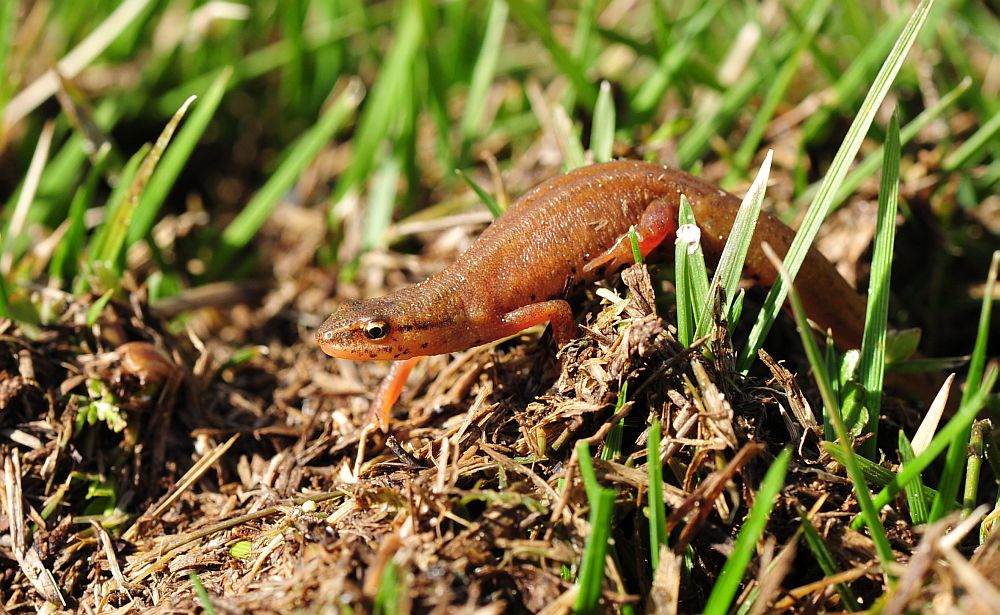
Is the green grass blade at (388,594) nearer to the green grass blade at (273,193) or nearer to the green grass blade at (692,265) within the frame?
the green grass blade at (692,265)

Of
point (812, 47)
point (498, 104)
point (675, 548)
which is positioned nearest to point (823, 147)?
point (812, 47)

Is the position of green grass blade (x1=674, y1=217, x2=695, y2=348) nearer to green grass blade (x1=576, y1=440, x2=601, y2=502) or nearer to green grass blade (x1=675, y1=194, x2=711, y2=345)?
green grass blade (x1=675, y1=194, x2=711, y2=345)

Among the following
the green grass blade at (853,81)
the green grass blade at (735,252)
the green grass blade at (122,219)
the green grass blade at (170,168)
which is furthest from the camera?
the green grass blade at (853,81)

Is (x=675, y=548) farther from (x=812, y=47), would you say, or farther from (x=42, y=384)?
(x=812, y=47)

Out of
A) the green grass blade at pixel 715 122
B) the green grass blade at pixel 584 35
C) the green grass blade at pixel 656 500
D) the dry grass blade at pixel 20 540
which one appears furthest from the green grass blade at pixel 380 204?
the green grass blade at pixel 656 500

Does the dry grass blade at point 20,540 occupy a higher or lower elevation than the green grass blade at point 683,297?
lower

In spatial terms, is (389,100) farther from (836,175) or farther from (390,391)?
(836,175)

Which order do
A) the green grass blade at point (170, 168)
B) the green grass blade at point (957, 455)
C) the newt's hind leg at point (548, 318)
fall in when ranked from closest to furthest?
the green grass blade at point (957, 455) → the newt's hind leg at point (548, 318) → the green grass blade at point (170, 168)

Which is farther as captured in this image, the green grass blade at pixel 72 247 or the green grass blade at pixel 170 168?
the green grass blade at pixel 170 168
